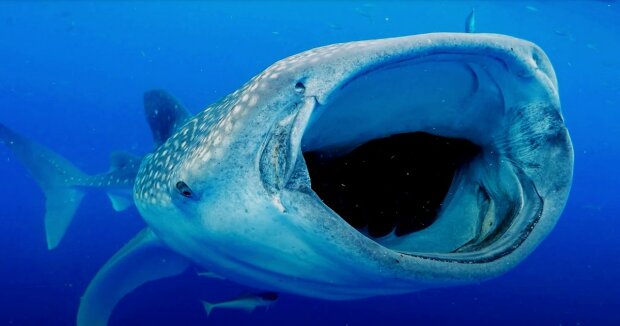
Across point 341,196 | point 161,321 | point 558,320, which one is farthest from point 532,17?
point 341,196

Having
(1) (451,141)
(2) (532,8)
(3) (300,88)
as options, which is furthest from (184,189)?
(2) (532,8)

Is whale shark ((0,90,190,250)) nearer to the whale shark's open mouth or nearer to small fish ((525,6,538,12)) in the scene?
the whale shark's open mouth

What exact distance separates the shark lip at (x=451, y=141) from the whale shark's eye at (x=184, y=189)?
48 centimetres

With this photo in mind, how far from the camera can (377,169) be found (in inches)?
89.9

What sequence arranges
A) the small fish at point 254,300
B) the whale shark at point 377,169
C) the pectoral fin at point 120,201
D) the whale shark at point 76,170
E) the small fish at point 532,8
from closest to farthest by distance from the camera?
the whale shark at point 377,169
the small fish at point 254,300
the whale shark at point 76,170
the pectoral fin at point 120,201
the small fish at point 532,8

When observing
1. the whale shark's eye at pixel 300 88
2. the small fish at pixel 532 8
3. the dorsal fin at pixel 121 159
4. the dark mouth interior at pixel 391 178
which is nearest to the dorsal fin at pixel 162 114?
the dorsal fin at pixel 121 159

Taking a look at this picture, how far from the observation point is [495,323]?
23.7 feet

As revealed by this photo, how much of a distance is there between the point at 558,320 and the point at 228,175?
7649 millimetres

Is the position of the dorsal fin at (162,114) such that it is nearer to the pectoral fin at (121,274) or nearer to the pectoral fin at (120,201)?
the pectoral fin at (121,274)

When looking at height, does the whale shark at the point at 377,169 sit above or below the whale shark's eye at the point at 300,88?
below

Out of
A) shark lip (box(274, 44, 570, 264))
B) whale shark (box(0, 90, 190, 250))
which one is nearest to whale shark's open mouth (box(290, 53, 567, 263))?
shark lip (box(274, 44, 570, 264))

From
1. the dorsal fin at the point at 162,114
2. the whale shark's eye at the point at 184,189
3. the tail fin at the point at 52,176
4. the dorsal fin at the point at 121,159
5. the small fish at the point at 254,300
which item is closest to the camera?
the whale shark's eye at the point at 184,189

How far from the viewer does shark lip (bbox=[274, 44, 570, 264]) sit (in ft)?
4.91

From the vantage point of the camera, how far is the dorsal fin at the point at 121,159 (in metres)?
4.22
